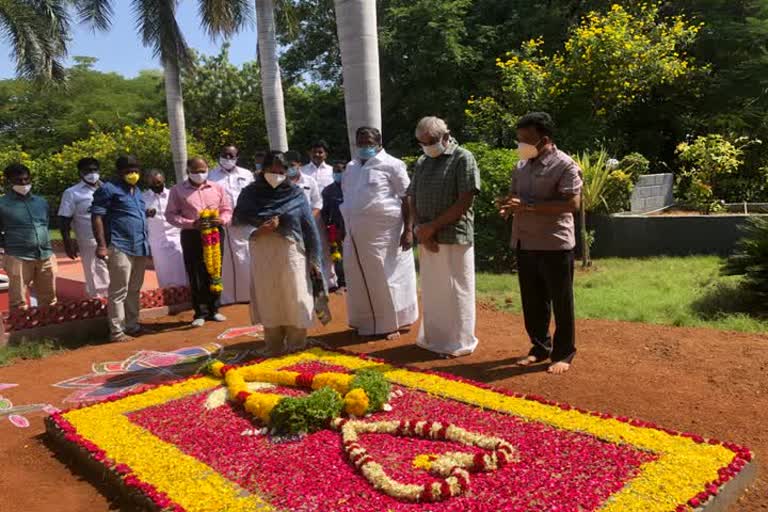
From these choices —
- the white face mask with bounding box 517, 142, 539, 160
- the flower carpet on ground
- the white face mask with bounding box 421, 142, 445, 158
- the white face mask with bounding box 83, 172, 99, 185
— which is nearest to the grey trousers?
the white face mask with bounding box 83, 172, 99, 185

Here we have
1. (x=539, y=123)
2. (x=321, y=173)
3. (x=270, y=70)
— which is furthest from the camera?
(x=270, y=70)

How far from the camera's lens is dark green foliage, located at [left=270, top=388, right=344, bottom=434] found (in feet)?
13.2

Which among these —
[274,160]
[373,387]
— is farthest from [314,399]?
[274,160]

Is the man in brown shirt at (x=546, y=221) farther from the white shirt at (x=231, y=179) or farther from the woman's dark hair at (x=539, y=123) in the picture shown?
the white shirt at (x=231, y=179)

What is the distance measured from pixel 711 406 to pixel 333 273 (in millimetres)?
5626

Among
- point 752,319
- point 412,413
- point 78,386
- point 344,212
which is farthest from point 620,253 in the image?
point 78,386

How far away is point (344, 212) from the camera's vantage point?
653 cm

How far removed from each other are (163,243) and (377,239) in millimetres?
4024

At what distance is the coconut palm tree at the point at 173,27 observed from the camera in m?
14.5

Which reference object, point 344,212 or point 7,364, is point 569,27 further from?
point 7,364

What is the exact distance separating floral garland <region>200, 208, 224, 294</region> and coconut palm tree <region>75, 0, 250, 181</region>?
855cm

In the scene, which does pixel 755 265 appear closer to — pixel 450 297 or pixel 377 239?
pixel 450 297

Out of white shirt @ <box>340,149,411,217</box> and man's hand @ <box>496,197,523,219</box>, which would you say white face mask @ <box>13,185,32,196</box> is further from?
man's hand @ <box>496,197,523,219</box>

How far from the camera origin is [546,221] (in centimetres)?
495
